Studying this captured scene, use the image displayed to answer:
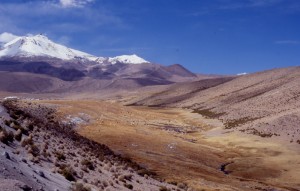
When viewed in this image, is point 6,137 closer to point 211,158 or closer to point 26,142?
point 26,142

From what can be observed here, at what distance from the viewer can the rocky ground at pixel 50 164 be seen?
73.4 feet

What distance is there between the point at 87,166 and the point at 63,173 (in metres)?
4.98

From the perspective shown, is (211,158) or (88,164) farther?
(211,158)

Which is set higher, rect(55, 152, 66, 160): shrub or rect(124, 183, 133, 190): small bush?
rect(55, 152, 66, 160): shrub

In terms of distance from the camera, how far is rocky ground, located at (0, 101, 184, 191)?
22359mm

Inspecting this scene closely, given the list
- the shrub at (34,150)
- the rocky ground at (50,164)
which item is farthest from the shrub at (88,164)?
the shrub at (34,150)

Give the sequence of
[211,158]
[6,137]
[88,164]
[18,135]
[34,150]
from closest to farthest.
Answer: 1. [6,137]
2. [34,150]
3. [18,135]
4. [88,164]
5. [211,158]

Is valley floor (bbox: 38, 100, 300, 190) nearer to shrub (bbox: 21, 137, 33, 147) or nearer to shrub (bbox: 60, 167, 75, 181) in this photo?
shrub (bbox: 21, 137, 33, 147)

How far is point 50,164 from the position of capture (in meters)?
29.6

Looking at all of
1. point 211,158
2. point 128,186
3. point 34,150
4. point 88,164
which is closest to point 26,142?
point 34,150

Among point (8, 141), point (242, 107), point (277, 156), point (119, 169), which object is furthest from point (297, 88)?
point (8, 141)

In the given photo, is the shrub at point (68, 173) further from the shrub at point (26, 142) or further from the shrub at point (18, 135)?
the shrub at point (18, 135)

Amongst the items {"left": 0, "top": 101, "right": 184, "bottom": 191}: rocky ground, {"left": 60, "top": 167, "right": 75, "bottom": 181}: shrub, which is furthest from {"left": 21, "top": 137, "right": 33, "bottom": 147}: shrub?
{"left": 60, "top": 167, "right": 75, "bottom": 181}: shrub

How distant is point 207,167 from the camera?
2591 inches
